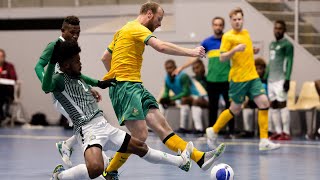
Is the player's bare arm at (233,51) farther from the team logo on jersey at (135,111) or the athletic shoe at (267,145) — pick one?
the team logo on jersey at (135,111)

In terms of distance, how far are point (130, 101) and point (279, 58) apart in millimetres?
8573

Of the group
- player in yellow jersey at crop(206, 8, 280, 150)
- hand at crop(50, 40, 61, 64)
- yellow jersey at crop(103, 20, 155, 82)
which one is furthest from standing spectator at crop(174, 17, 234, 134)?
hand at crop(50, 40, 61, 64)

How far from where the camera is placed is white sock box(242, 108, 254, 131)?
1803 centimetres

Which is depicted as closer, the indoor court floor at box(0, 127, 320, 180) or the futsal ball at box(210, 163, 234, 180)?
the futsal ball at box(210, 163, 234, 180)

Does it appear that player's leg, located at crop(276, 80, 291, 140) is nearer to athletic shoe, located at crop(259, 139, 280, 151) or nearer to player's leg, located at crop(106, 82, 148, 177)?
athletic shoe, located at crop(259, 139, 280, 151)

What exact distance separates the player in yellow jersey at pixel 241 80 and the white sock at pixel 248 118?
160 inches

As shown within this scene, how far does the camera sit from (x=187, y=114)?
18.9 meters

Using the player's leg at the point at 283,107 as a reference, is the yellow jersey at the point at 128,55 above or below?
above

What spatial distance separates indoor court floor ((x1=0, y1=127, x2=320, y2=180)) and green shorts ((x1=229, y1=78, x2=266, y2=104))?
2.82ft

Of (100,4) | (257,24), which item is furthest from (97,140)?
(100,4)

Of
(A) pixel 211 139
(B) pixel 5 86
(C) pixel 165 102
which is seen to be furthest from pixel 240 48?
(B) pixel 5 86

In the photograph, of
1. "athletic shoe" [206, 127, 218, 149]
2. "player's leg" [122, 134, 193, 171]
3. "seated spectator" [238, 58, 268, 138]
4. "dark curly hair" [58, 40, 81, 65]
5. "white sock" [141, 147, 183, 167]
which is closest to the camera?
"dark curly hair" [58, 40, 81, 65]

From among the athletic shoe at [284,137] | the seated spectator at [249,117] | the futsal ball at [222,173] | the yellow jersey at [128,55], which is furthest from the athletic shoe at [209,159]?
the seated spectator at [249,117]

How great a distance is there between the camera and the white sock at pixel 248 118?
Answer: 18.0m
